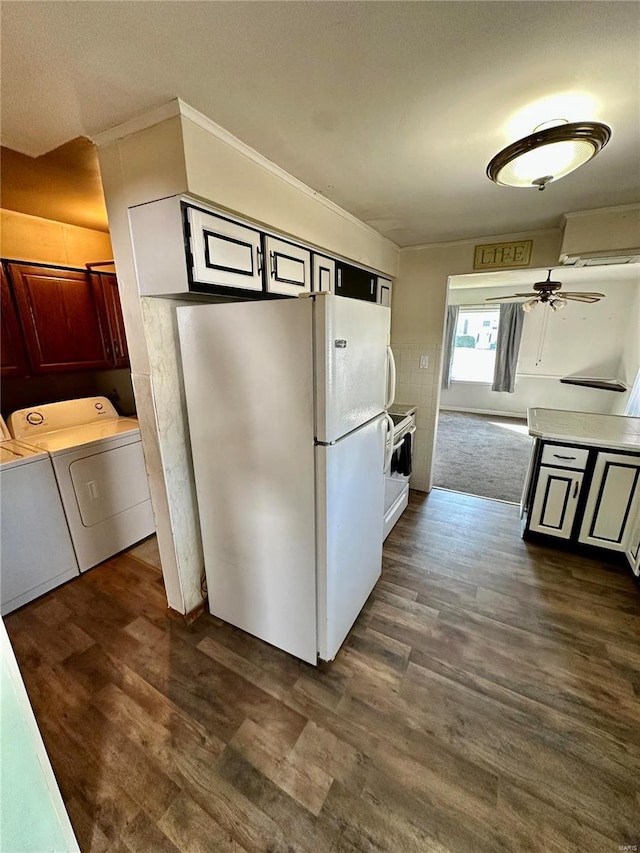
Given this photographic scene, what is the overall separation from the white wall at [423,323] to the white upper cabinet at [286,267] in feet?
5.24

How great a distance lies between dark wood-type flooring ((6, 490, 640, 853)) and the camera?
3.68 feet

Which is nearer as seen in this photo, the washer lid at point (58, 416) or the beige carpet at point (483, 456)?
the washer lid at point (58, 416)

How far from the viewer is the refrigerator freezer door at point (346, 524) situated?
141cm

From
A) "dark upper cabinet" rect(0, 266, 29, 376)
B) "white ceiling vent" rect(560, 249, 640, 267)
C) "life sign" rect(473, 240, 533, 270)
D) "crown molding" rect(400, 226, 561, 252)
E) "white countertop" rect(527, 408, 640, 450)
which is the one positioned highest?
"crown molding" rect(400, 226, 561, 252)

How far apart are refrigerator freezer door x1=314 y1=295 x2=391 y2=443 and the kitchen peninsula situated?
1598 millimetres

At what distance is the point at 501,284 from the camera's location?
5.76 m

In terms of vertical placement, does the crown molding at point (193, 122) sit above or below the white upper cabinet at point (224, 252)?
above

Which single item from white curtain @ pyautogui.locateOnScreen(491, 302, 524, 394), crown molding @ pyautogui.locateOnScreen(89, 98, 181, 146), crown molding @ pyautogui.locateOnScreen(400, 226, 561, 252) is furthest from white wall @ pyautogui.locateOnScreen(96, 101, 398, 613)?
white curtain @ pyautogui.locateOnScreen(491, 302, 524, 394)

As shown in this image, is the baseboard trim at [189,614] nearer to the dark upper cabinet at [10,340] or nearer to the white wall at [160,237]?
the white wall at [160,237]

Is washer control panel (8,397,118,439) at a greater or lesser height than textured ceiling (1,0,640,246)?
lesser

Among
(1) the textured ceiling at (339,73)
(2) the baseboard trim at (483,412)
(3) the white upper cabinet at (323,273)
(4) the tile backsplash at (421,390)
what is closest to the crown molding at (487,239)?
(4) the tile backsplash at (421,390)

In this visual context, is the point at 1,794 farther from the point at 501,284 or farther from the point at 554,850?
the point at 501,284

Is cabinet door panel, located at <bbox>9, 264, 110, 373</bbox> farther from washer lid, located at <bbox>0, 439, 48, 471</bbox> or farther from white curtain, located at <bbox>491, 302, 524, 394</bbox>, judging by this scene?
white curtain, located at <bbox>491, 302, 524, 394</bbox>

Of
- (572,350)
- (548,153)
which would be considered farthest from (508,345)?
(548,153)
